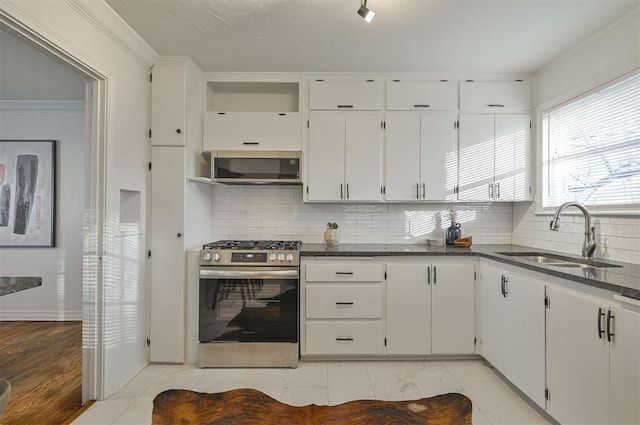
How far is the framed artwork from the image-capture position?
3.92m

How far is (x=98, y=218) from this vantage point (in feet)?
7.55

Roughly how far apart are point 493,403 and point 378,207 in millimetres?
1921

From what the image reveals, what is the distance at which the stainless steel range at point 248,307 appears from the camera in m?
2.78

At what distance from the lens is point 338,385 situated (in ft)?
8.28

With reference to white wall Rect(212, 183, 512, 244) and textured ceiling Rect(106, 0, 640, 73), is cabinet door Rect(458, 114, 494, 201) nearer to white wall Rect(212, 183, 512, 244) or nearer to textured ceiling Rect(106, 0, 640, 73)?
white wall Rect(212, 183, 512, 244)

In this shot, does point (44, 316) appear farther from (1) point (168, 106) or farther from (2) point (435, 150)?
(2) point (435, 150)

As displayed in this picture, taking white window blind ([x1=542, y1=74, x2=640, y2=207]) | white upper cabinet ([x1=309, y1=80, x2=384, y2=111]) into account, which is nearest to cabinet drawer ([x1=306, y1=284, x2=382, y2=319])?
white upper cabinet ([x1=309, y1=80, x2=384, y2=111])

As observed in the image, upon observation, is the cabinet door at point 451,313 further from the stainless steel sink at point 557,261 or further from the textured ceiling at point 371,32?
the textured ceiling at point 371,32

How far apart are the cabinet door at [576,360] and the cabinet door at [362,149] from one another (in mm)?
1718

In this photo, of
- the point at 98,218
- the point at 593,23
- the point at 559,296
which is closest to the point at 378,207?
the point at 559,296

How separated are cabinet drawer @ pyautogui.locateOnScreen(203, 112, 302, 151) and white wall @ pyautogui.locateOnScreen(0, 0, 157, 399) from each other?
1.89 feet

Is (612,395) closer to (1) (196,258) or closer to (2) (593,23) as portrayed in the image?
(2) (593,23)

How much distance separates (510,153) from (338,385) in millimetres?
2609

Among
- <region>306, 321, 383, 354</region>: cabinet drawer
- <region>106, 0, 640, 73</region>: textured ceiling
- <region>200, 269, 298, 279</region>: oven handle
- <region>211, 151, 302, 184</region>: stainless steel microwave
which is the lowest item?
<region>306, 321, 383, 354</region>: cabinet drawer
